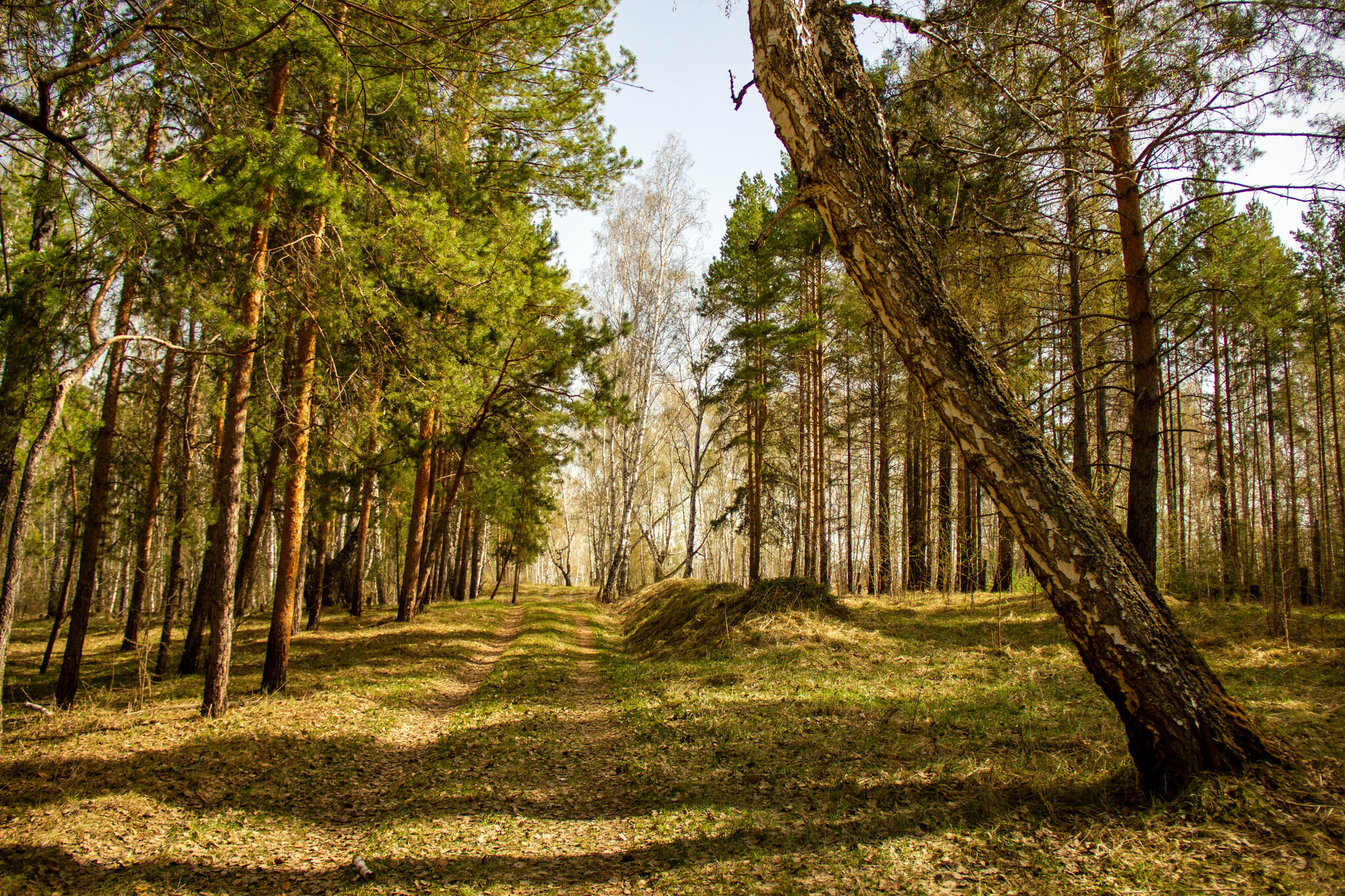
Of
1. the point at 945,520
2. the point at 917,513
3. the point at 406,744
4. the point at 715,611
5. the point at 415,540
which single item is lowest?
the point at 406,744

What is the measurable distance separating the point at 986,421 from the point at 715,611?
894 centimetres

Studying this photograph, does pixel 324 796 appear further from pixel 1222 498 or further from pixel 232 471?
pixel 1222 498

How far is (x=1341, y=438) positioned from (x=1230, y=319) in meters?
12.1

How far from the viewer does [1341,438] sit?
2134 centimetres

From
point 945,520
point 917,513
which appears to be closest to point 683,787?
point 945,520

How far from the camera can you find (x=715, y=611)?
11625 mm

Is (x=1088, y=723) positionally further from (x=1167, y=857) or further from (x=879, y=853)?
(x=879, y=853)

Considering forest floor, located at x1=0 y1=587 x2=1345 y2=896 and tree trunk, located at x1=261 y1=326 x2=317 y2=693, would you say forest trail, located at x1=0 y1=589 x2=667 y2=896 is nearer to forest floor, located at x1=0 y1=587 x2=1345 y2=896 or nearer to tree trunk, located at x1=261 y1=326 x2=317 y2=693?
forest floor, located at x1=0 y1=587 x2=1345 y2=896

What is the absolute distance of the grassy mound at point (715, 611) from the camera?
10.6 meters

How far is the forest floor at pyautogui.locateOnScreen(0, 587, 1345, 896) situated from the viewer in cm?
300

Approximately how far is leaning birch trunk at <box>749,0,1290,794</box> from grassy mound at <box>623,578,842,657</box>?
Answer: 718cm

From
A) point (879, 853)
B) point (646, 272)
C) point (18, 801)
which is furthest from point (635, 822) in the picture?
point (646, 272)

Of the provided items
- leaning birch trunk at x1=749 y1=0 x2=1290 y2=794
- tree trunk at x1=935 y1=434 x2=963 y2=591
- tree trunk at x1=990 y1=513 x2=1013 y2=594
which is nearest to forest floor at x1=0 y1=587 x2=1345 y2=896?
leaning birch trunk at x1=749 y1=0 x2=1290 y2=794

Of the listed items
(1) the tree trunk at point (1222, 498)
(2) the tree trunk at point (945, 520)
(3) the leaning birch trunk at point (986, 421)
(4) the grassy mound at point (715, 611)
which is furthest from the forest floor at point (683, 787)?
(2) the tree trunk at point (945, 520)
